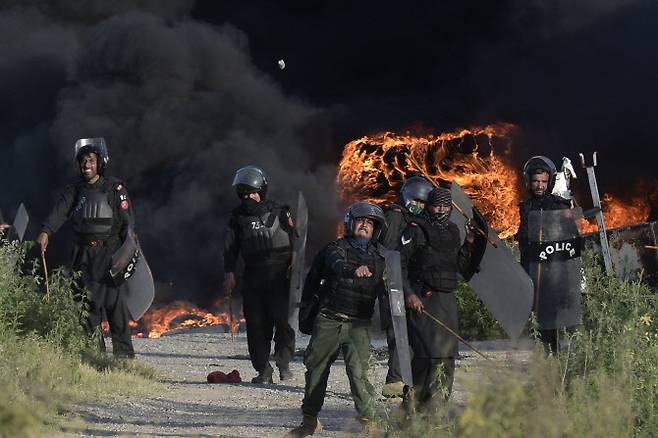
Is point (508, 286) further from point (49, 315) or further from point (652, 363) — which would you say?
point (49, 315)

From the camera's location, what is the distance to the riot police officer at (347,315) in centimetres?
733

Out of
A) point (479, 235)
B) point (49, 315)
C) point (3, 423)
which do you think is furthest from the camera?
point (49, 315)

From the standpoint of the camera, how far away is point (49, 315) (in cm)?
1028

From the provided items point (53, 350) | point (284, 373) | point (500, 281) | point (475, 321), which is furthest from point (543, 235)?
point (475, 321)

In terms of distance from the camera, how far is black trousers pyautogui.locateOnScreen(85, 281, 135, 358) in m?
10.9

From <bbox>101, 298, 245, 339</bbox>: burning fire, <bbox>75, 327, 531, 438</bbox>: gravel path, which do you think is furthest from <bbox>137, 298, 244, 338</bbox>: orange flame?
<bbox>75, 327, 531, 438</bbox>: gravel path

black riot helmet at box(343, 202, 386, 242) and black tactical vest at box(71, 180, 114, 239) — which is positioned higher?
black tactical vest at box(71, 180, 114, 239)

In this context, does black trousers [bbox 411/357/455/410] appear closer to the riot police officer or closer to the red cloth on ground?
the riot police officer

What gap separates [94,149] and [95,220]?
626 mm

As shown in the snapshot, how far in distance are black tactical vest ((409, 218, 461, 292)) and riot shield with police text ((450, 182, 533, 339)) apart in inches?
18.3

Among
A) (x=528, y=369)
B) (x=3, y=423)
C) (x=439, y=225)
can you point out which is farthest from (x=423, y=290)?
(x=3, y=423)

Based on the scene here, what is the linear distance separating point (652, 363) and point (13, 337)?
4.95m

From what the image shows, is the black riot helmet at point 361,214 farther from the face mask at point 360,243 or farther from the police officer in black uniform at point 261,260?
the police officer in black uniform at point 261,260

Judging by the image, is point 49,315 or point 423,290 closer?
point 423,290
